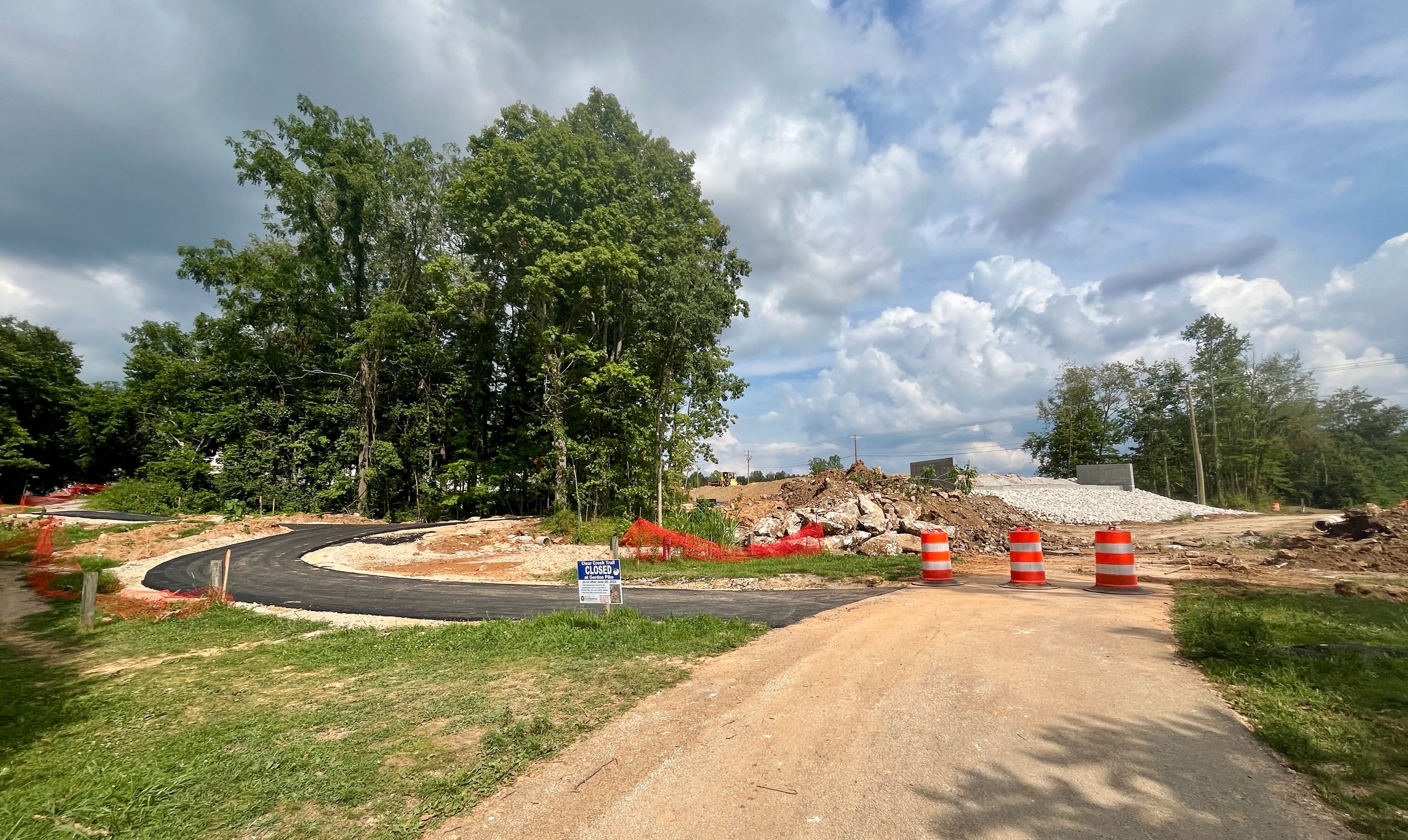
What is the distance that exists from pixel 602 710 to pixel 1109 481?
4481 centimetres

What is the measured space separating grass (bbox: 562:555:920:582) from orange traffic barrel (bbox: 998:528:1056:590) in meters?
2.28

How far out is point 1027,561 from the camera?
11.4 m

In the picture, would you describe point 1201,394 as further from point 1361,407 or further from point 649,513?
point 649,513

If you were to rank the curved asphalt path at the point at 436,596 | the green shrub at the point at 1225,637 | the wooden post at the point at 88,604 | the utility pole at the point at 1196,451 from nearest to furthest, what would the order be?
1. the green shrub at the point at 1225,637
2. the wooden post at the point at 88,604
3. the curved asphalt path at the point at 436,596
4. the utility pole at the point at 1196,451

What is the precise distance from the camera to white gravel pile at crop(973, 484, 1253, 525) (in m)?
28.9

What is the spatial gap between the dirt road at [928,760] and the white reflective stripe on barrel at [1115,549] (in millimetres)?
4608

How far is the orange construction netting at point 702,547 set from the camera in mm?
17547

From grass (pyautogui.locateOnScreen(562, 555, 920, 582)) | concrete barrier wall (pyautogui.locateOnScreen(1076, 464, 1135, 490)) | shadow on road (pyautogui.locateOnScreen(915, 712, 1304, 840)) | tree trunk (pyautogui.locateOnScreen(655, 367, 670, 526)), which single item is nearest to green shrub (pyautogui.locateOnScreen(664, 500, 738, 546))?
tree trunk (pyautogui.locateOnScreen(655, 367, 670, 526))

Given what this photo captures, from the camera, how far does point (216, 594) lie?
1199 centimetres

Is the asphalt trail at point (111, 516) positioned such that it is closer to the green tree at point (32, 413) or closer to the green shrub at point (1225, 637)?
the green tree at point (32, 413)

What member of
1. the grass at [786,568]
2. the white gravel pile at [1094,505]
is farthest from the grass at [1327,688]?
the white gravel pile at [1094,505]

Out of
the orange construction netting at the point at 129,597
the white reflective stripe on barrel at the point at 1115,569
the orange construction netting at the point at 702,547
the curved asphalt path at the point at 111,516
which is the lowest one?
the orange construction netting at the point at 129,597

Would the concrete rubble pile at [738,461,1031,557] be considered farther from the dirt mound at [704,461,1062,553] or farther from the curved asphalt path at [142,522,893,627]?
the curved asphalt path at [142,522,893,627]

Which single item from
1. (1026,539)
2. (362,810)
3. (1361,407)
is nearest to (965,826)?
(362,810)
